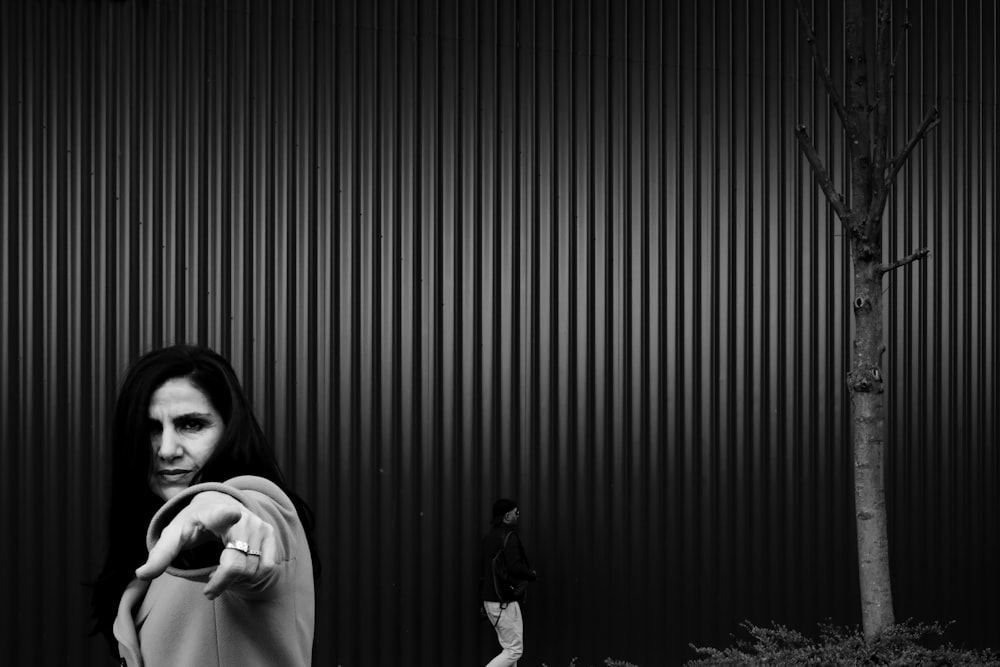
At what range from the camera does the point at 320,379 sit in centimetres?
853

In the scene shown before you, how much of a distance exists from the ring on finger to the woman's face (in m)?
0.63

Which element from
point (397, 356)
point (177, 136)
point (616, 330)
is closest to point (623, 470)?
point (616, 330)

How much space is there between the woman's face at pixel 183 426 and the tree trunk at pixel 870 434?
13.9 feet

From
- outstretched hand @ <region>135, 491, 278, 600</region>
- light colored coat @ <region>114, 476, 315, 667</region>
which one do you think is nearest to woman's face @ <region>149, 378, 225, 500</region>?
light colored coat @ <region>114, 476, 315, 667</region>

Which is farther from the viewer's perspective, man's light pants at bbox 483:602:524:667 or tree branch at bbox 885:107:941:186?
man's light pants at bbox 483:602:524:667

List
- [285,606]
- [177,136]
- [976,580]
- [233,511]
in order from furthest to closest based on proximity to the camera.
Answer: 1. [976,580]
2. [177,136]
3. [285,606]
4. [233,511]

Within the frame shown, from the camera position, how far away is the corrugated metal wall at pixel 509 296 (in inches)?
321

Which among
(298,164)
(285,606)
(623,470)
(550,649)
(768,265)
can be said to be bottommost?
(550,649)

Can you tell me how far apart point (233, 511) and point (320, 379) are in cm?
716

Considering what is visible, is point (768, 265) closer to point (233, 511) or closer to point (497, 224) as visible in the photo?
point (497, 224)

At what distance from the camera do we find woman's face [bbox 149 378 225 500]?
203 cm

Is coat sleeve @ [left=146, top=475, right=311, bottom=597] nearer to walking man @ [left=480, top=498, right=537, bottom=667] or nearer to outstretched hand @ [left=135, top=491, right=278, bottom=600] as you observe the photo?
outstretched hand @ [left=135, top=491, right=278, bottom=600]

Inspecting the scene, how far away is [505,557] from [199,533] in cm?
709

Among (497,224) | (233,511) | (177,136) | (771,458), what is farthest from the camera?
(771,458)
